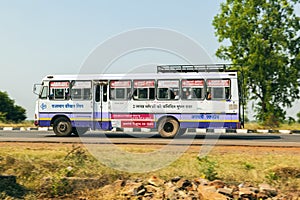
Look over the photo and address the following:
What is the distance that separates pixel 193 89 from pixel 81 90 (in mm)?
5589

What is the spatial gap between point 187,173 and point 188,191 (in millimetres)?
1688

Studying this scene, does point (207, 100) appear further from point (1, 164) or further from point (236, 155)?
point (1, 164)

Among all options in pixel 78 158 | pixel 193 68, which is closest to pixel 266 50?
pixel 193 68

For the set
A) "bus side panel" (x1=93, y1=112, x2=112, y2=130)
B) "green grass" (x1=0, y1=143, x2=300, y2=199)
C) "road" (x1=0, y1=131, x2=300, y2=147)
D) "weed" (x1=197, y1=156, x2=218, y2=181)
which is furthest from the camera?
"bus side panel" (x1=93, y1=112, x2=112, y2=130)

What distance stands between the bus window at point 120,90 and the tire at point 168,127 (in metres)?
2.18

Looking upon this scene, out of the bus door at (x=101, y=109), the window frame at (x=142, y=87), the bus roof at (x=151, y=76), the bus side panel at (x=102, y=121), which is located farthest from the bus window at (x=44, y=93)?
the window frame at (x=142, y=87)

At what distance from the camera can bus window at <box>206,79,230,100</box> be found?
19125 millimetres

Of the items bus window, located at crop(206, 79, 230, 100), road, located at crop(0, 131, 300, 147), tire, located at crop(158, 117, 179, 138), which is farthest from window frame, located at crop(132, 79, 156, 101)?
bus window, located at crop(206, 79, 230, 100)

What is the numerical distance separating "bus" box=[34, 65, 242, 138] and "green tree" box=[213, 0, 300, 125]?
39.8ft

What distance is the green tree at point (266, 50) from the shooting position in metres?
30.8

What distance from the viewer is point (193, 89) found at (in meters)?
19.5

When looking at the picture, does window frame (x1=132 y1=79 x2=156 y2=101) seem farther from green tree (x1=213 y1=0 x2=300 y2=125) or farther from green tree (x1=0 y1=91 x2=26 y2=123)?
green tree (x1=0 y1=91 x2=26 y2=123)

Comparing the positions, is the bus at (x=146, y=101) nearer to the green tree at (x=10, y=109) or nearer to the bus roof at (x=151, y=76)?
the bus roof at (x=151, y=76)

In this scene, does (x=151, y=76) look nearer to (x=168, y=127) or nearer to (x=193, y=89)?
(x=193, y=89)
